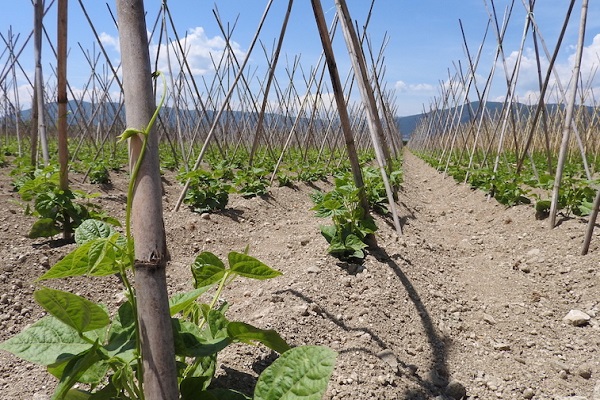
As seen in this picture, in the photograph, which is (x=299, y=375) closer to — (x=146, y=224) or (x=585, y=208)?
(x=146, y=224)

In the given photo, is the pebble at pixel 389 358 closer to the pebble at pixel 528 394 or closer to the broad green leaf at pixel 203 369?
the pebble at pixel 528 394

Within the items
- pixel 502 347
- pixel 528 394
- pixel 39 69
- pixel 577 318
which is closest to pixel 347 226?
pixel 502 347

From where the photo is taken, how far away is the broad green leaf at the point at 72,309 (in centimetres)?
97

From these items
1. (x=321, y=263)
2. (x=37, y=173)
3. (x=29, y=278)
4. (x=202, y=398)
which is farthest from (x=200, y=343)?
(x=37, y=173)

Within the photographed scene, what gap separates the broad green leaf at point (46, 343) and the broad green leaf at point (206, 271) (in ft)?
1.03

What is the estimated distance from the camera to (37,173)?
3.42 metres

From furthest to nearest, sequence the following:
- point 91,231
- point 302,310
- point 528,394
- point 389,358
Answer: point 302,310, point 389,358, point 528,394, point 91,231

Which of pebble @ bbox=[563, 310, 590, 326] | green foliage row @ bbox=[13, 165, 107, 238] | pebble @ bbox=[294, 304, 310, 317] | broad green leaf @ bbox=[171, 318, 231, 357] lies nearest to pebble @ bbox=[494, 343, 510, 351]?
pebble @ bbox=[563, 310, 590, 326]

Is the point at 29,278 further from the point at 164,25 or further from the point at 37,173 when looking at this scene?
the point at 164,25

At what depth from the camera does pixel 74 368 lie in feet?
3.20

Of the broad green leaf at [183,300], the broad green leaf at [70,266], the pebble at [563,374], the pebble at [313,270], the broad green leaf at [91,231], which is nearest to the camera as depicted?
the broad green leaf at [70,266]

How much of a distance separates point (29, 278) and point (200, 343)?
83.8 inches

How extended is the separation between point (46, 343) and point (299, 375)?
597 mm

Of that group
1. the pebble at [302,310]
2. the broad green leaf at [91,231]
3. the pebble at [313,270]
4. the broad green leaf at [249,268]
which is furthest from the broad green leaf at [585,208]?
the broad green leaf at [91,231]
